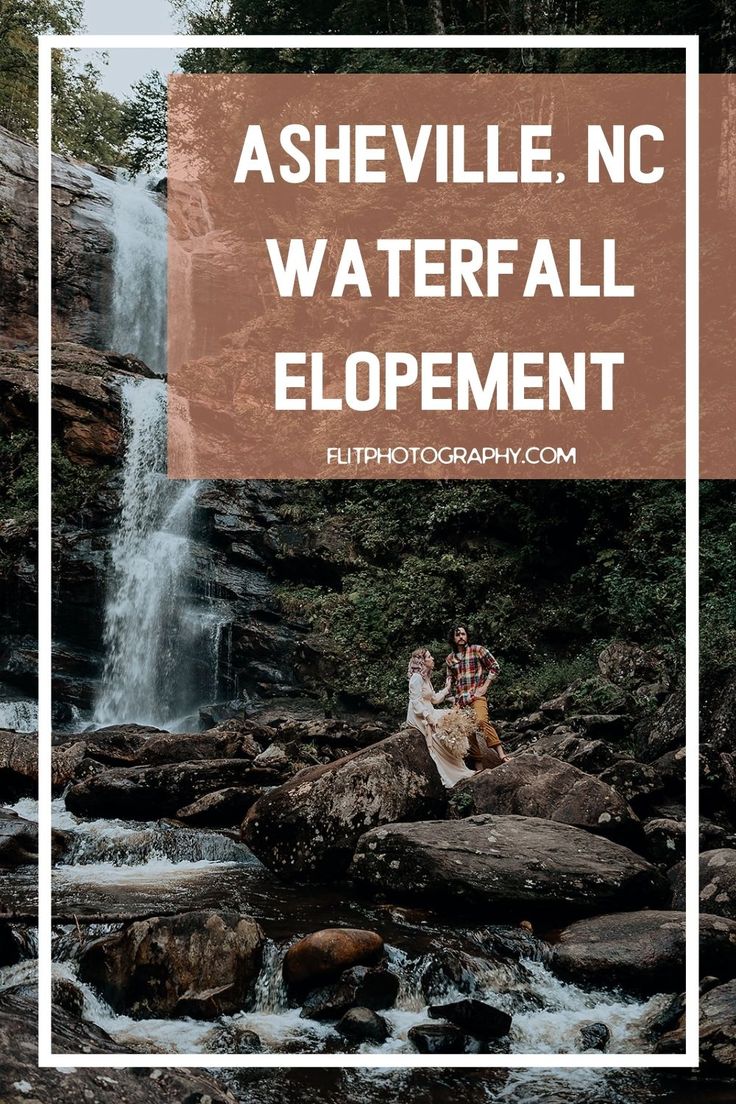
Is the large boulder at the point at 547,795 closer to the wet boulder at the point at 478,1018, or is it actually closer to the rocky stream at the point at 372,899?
the rocky stream at the point at 372,899

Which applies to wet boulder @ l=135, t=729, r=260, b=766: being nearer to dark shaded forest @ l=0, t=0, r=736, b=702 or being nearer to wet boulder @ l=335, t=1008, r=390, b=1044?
dark shaded forest @ l=0, t=0, r=736, b=702

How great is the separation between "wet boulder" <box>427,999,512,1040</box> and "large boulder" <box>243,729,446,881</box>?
8.14 ft

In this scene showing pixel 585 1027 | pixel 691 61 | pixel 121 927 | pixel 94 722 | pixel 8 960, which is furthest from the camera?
pixel 94 722

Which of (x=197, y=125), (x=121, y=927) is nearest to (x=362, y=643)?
(x=121, y=927)

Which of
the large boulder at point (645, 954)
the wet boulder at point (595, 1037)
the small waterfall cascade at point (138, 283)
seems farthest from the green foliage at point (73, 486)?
the wet boulder at point (595, 1037)

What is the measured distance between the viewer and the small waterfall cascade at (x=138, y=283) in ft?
86.9

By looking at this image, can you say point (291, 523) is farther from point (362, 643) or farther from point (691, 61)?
point (691, 61)

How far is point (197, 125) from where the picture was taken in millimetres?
25500

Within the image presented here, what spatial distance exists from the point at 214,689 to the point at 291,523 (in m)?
4.22

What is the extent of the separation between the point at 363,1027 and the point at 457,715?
4768 millimetres

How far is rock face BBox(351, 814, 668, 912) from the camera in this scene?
23.3 feet

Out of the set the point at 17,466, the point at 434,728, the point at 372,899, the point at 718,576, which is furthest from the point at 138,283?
the point at 372,899

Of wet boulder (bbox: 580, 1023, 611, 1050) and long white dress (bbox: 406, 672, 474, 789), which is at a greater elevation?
long white dress (bbox: 406, 672, 474, 789)

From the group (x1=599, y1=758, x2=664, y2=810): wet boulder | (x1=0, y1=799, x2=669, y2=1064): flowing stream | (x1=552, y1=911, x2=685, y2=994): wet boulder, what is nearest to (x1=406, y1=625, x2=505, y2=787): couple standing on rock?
(x1=599, y1=758, x2=664, y2=810): wet boulder
